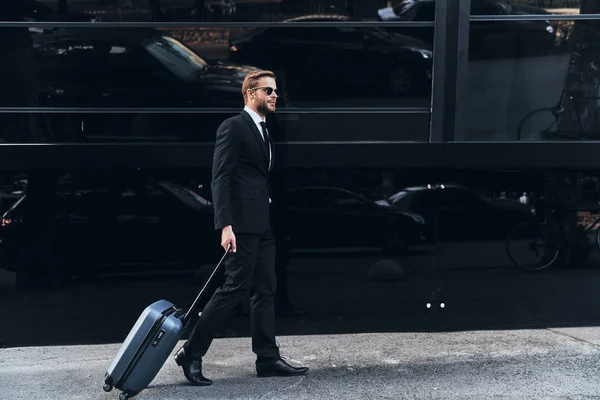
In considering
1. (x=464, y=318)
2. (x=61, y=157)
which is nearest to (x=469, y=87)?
(x=464, y=318)

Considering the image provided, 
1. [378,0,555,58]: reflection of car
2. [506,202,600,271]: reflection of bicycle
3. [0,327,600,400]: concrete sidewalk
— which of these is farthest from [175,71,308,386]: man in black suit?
[506,202,600,271]: reflection of bicycle

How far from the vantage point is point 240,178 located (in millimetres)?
5703

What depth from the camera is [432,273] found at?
22.5ft

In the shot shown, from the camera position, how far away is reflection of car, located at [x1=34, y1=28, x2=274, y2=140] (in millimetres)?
6438

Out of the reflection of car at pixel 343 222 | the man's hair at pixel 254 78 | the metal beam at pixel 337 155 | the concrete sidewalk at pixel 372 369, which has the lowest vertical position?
the concrete sidewalk at pixel 372 369

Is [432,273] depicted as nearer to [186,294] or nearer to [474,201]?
[474,201]

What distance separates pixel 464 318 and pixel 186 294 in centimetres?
227

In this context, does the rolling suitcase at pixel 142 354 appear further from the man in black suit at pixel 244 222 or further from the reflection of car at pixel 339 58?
the reflection of car at pixel 339 58

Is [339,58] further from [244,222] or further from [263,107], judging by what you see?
[244,222]

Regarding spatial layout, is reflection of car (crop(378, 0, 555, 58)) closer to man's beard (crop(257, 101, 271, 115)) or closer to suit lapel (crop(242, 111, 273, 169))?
man's beard (crop(257, 101, 271, 115))

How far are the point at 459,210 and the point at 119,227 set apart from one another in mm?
2678

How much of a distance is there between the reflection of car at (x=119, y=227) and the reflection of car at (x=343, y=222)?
0.67 m

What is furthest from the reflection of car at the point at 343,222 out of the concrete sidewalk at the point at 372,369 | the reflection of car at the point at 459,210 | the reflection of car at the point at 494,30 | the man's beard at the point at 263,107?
the reflection of car at the point at 494,30

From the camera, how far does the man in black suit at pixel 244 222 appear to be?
5598 mm
